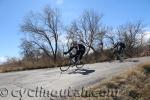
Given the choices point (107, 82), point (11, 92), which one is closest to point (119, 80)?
point (107, 82)

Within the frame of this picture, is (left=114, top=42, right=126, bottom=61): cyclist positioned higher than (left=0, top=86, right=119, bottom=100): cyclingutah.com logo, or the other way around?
(left=114, top=42, right=126, bottom=61): cyclist

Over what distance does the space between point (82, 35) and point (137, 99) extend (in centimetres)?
4916

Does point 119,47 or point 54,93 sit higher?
point 119,47

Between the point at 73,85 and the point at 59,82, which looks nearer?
the point at 73,85

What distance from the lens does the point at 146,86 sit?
41.8 feet

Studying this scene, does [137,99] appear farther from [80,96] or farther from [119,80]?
[80,96]

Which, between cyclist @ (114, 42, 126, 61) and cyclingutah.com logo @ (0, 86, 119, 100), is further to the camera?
cyclist @ (114, 42, 126, 61)

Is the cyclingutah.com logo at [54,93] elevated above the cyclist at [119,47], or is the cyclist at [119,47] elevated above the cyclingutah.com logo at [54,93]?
the cyclist at [119,47]

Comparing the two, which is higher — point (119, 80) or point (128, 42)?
point (128, 42)

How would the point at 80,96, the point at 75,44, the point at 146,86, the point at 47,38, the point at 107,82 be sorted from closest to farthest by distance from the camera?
the point at 80,96 < the point at 107,82 < the point at 146,86 < the point at 75,44 < the point at 47,38

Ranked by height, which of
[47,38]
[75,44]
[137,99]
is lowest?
[137,99]

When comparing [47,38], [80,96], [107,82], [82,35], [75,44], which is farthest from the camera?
[82,35]

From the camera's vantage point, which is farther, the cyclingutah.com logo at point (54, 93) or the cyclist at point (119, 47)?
the cyclist at point (119, 47)

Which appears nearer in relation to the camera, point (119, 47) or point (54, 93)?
point (54, 93)
